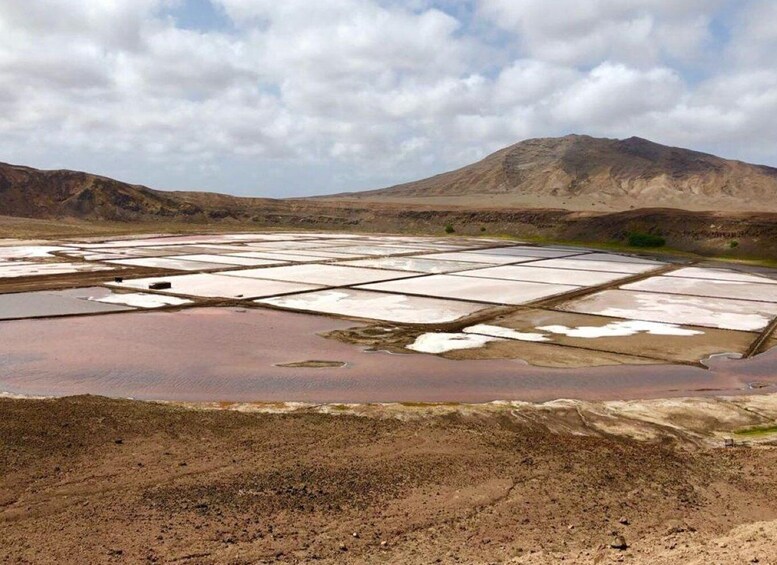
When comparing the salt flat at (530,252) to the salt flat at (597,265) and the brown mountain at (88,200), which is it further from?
the brown mountain at (88,200)

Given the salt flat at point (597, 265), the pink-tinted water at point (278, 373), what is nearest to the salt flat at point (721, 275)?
the salt flat at point (597, 265)

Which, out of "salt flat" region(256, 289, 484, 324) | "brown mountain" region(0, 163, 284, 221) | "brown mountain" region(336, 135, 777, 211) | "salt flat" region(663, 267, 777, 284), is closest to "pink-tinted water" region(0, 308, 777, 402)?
"salt flat" region(256, 289, 484, 324)

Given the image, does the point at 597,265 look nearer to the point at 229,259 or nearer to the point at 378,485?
the point at 229,259

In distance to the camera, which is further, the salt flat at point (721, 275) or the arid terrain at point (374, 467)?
the salt flat at point (721, 275)

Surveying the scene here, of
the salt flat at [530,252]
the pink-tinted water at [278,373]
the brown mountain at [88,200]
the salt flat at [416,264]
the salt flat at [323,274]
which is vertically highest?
the brown mountain at [88,200]

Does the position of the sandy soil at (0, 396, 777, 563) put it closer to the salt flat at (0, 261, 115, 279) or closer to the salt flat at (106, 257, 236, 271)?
the salt flat at (0, 261, 115, 279)

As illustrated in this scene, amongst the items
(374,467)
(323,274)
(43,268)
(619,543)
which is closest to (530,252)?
(323,274)
